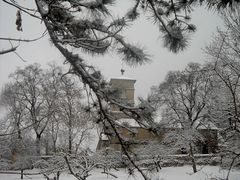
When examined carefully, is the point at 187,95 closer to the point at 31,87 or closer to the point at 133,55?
the point at 31,87

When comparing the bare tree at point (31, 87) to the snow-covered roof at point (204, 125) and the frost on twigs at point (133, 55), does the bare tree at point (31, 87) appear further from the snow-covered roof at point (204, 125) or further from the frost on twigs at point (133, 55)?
the frost on twigs at point (133, 55)

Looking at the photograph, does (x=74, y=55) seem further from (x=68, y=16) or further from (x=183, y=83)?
(x=183, y=83)

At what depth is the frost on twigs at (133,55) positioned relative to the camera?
3.43m

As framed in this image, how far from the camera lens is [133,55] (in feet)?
11.3

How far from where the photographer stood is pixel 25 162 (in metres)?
18.4

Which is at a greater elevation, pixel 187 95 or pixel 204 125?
pixel 187 95

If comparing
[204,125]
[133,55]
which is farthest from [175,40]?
[204,125]

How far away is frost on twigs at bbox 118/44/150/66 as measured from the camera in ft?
11.2

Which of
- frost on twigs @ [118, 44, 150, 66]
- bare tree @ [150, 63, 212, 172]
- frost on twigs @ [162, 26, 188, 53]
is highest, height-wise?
bare tree @ [150, 63, 212, 172]

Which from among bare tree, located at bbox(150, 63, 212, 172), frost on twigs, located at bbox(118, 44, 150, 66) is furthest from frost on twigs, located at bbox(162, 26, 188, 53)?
bare tree, located at bbox(150, 63, 212, 172)

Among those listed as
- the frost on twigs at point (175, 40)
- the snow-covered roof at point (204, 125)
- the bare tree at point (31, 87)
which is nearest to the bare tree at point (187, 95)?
the snow-covered roof at point (204, 125)

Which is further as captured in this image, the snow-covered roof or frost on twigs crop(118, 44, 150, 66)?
the snow-covered roof

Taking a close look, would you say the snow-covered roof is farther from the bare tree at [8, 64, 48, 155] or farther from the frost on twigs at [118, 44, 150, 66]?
the frost on twigs at [118, 44, 150, 66]

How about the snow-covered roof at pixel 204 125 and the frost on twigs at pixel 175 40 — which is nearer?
the frost on twigs at pixel 175 40
